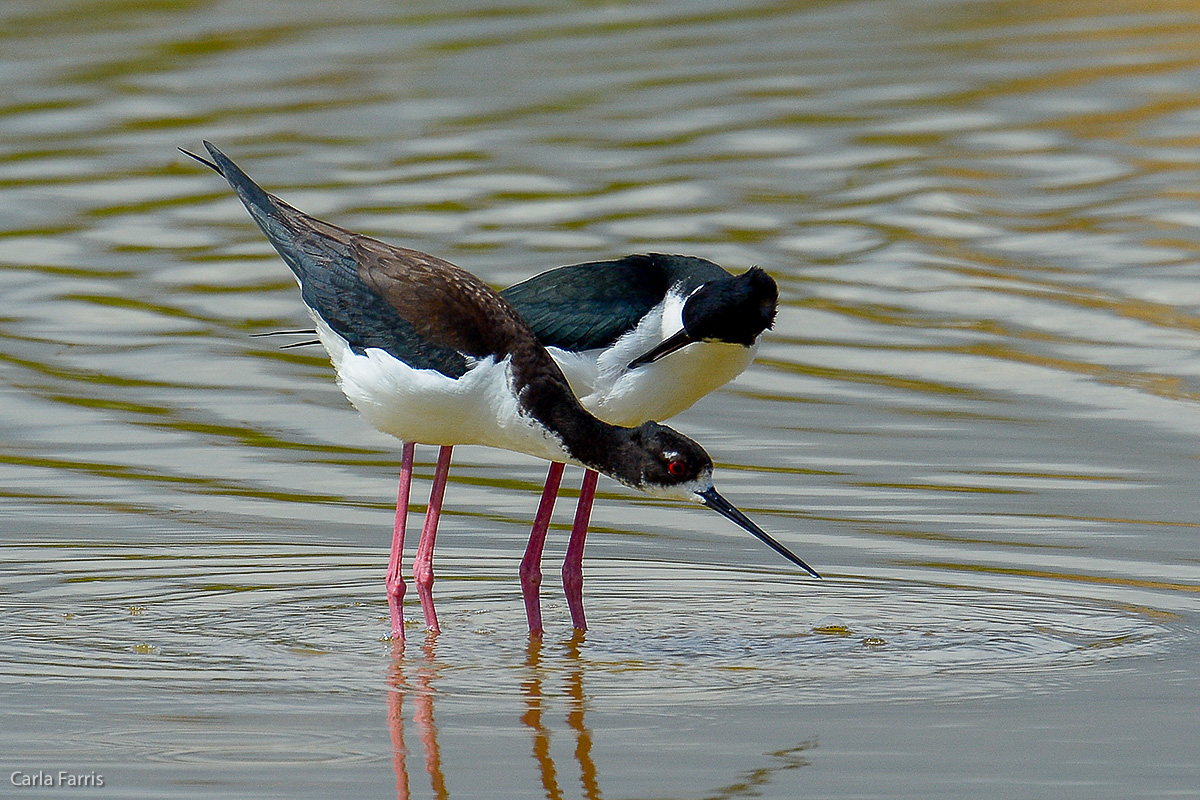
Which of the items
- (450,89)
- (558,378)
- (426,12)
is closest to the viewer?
(558,378)

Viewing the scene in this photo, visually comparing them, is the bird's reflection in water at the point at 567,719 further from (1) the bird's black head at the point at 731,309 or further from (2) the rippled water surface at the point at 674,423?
(1) the bird's black head at the point at 731,309

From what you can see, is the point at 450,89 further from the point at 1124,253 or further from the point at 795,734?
the point at 795,734

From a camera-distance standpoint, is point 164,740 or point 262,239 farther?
point 262,239

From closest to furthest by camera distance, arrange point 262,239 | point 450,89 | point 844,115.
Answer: point 262,239 → point 844,115 → point 450,89

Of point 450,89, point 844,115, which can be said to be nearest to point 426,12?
point 450,89

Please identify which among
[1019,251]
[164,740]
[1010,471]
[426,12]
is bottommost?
[164,740]

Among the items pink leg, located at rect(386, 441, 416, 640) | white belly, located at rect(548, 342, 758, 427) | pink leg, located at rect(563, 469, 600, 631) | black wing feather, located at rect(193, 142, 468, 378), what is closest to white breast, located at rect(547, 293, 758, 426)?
white belly, located at rect(548, 342, 758, 427)

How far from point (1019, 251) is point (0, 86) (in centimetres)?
943

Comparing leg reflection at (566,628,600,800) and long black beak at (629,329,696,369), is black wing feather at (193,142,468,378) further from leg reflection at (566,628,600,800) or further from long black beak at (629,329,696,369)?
leg reflection at (566,628,600,800)

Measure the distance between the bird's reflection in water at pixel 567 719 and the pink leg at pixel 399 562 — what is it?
0.42 m

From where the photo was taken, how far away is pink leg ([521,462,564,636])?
23.6 ft

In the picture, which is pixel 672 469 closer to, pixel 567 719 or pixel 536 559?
pixel 536 559

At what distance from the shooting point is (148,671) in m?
6.40

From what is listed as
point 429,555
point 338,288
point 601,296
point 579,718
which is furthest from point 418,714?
point 601,296
